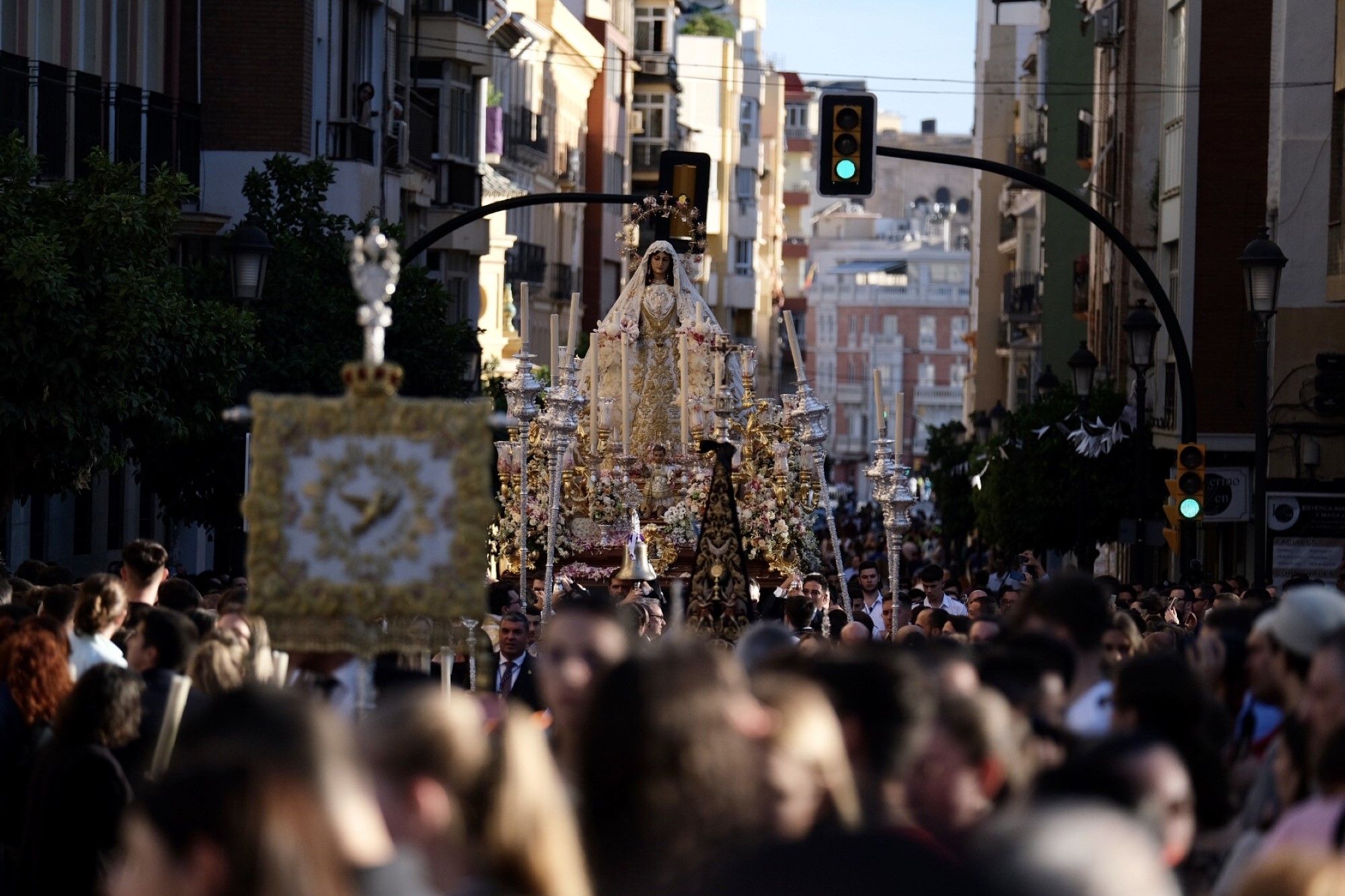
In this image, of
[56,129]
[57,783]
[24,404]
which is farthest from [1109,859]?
[56,129]

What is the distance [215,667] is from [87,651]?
112 cm

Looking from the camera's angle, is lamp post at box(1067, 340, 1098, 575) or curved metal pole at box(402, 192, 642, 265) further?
lamp post at box(1067, 340, 1098, 575)

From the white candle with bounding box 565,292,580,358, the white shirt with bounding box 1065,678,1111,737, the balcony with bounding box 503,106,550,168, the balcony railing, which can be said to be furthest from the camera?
the balcony with bounding box 503,106,550,168

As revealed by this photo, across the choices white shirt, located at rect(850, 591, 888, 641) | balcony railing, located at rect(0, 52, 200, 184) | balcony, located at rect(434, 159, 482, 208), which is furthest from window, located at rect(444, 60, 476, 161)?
white shirt, located at rect(850, 591, 888, 641)

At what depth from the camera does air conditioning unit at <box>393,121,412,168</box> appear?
35.8 metres

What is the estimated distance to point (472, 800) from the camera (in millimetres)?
4766

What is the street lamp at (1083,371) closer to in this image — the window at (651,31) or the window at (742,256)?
the window at (651,31)

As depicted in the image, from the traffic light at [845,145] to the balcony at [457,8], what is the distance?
22812 millimetres

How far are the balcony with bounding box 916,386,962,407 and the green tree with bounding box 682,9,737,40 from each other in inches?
1672

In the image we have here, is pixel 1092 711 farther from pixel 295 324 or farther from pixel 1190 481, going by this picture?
pixel 295 324

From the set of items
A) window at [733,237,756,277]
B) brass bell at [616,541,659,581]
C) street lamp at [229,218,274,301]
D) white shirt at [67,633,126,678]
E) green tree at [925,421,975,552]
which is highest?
window at [733,237,756,277]

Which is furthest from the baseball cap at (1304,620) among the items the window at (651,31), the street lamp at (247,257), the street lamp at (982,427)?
the window at (651,31)

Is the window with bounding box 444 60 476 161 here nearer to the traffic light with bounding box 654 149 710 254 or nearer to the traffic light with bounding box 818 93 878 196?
the traffic light with bounding box 654 149 710 254

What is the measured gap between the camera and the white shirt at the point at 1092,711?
745 centimetres
